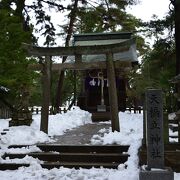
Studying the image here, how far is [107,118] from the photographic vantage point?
2017 cm

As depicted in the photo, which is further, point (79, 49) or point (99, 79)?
point (99, 79)

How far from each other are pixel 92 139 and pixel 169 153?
3.42 m

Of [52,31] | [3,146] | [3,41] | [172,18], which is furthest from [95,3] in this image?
[3,146]

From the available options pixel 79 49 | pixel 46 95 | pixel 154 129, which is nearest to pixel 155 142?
pixel 154 129

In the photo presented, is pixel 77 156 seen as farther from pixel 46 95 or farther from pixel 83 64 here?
pixel 83 64

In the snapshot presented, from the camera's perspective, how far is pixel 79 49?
1288 centimetres

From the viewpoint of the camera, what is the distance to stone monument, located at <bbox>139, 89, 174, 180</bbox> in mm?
7336

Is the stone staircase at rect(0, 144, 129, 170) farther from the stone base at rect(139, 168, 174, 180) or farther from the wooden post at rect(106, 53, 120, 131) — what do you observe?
the wooden post at rect(106, 53, 120, 131)

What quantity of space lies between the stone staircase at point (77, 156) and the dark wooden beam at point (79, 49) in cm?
403

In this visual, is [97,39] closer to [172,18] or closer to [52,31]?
[52,31]

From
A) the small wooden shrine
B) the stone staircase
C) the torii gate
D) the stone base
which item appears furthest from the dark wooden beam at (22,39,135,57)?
the small wooden shrine

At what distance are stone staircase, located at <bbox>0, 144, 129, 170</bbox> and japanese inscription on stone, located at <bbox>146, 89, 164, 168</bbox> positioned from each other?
1.60 metres

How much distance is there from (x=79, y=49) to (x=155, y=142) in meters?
6.08

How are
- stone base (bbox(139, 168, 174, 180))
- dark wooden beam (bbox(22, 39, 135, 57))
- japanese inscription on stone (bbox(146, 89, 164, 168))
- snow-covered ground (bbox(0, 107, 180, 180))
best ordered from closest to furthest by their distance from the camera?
stone base (bbox(139, 168, 174, 180))
japanese inscription on stone (bbox(146, 89, 164, 168))
snow-covered ground (bbox(0, 107, 180, 180))
dark wooden beam (bbox(22, 39, 135, 57))
